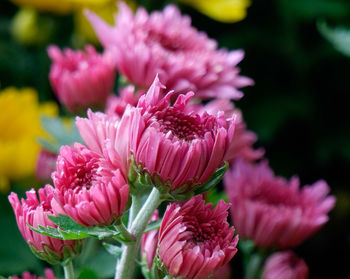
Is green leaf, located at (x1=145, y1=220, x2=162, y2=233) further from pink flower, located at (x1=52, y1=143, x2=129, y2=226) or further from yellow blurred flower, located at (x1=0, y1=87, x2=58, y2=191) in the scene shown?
yellow blurred flower, located at (x1=0, y1=87, x2=58, y2=191)

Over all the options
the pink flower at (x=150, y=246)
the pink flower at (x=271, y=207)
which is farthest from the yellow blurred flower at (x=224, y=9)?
the pink flower at (x=150, y=246)

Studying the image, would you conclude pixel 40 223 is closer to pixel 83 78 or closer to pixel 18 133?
pixel 83 78

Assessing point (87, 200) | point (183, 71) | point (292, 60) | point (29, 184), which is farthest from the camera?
point (292, 60)

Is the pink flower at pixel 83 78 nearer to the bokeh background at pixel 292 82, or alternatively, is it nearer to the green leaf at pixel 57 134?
the green leaf at pixel 57 134

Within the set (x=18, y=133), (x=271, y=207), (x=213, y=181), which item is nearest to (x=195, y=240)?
(x=213, y=181)

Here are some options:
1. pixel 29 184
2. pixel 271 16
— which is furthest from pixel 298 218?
pixel 271 16

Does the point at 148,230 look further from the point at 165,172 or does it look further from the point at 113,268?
the point at 113,268
